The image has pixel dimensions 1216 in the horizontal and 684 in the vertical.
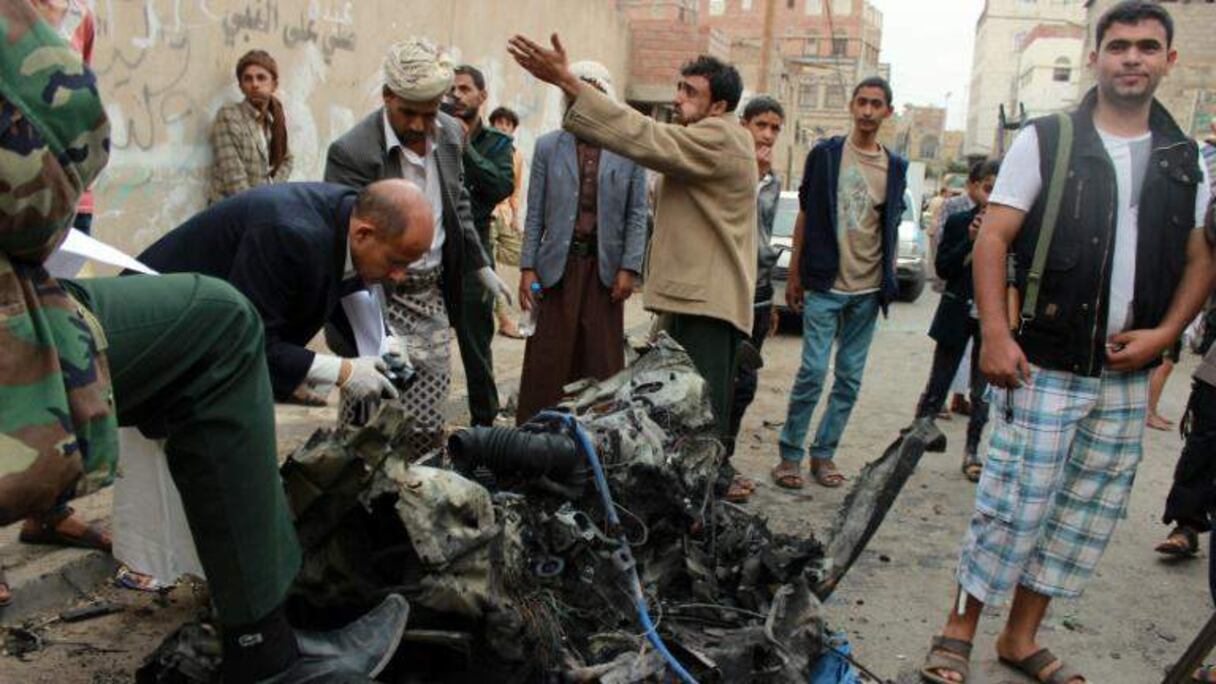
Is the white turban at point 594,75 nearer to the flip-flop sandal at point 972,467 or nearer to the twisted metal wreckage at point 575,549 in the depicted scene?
the twisted metal wreckage at point 575,549

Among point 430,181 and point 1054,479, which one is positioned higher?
point 430,181

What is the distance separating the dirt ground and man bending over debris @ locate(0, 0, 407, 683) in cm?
118

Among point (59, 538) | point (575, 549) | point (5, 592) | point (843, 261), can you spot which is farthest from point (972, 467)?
point (5, 592)

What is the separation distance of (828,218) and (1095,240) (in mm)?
2268

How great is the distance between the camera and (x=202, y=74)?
6371 mm

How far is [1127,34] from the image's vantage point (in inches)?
124

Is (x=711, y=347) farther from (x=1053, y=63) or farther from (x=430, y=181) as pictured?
(x=1053, y=63)

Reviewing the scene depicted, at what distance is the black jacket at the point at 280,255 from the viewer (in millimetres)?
2725

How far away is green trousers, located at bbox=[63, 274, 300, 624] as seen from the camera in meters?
1.92

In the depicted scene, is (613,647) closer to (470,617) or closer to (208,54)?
(470,617)

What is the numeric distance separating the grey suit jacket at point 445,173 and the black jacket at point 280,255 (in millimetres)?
911

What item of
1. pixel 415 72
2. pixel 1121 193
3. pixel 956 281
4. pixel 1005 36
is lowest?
pixel 956 281

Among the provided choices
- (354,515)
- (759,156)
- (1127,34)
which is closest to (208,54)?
(759,156)

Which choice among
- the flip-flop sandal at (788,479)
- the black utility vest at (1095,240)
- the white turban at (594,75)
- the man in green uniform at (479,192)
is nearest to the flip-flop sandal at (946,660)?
the black utility vest at (1095,240)
